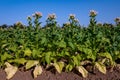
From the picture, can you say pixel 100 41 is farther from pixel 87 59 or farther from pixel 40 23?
pixel 40 23

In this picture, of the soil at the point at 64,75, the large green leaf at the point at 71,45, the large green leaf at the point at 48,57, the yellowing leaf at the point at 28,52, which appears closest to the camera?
the soil at the point at 64,75

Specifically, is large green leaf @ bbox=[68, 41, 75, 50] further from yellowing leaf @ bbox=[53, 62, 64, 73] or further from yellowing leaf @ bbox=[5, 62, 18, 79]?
yellowing leaf @ bbox=[5, 62, 18, 79]

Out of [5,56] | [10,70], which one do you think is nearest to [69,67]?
[10,70]

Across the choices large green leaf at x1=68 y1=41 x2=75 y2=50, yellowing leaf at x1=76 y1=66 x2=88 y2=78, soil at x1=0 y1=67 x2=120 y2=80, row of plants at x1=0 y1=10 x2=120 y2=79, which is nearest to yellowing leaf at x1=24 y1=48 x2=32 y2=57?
row of plants at x1=0 y1=10 x2=120 y2=79

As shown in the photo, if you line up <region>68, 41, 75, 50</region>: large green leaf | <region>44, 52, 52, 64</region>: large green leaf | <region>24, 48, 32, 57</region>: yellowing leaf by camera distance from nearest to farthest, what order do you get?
<region>44, 52, 52, 64</region>: large green leaf < <region>68, 41, 75, 50</region>: large green leaf < <region>24, 48, 32, 57</region>: yellowing leaf

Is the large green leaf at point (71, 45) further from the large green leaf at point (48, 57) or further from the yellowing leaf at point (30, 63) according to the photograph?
the yellowing leaf at point (30, 63)

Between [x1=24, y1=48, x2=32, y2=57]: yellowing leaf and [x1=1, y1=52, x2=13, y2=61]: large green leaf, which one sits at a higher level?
[x1=24, y1=48, x2=32, y2=57]: yellowing leaf

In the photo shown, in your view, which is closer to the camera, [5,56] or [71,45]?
[71,45]

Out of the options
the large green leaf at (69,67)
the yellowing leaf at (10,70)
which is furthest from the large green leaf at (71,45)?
the yellowing leaf at (10,70)

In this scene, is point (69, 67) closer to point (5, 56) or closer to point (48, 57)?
point (48, 57)

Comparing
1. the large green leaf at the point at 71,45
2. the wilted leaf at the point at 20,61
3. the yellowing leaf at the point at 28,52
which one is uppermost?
the large green leaf at the point at 71,45

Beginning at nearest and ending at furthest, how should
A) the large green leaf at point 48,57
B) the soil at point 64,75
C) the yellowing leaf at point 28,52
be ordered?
1. the soil at point 64,75
2. the large green leaf at point 48,57
3. the yellowing leaf at point 28,52

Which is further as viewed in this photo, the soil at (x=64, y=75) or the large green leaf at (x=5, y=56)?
the large green leaf at (x=5, y=56)

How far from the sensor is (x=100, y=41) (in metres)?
6.96
